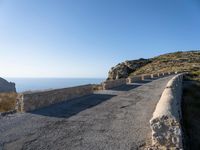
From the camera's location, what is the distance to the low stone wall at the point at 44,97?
10383 mm

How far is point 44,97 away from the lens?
11.6m

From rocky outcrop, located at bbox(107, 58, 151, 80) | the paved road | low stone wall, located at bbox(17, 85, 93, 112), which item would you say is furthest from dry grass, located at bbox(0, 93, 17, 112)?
rocky outcrop, located at bbox(107, 58, 151, 80)

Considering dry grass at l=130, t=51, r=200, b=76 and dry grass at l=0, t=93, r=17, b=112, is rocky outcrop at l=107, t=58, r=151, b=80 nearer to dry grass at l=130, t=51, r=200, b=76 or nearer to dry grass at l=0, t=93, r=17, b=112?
dry grass at l=130, t=51, r=200, b=76

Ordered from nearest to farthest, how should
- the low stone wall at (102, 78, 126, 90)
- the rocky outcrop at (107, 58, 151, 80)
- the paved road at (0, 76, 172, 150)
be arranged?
the paved road at (0, 76, 172, 150), the low stone wall at (102, 78, 126, 90), the rocky outcrop at (107, 58, 151, 80)

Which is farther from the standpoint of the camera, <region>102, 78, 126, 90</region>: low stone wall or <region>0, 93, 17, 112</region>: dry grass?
<region>102, 78, 126, 90</region>: low stone wall

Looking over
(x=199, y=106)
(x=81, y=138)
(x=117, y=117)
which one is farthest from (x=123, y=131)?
(x=199, y=106)

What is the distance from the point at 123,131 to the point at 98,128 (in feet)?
2.65

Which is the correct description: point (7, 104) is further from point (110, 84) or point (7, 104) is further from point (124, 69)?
point (124, 69)

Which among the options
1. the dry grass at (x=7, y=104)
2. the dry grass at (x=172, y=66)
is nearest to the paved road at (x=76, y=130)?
the dry grass at (x=7, y=104)

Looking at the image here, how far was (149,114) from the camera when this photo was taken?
9.21 meters

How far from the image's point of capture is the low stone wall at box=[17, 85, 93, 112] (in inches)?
409

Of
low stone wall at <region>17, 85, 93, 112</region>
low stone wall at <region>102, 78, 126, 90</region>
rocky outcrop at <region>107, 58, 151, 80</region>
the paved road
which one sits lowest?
the paved road

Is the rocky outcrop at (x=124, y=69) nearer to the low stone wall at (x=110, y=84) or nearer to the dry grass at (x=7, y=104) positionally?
the low stone wall at (x=110, y=84)

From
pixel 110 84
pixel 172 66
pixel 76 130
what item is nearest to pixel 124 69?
pixel 172 66
